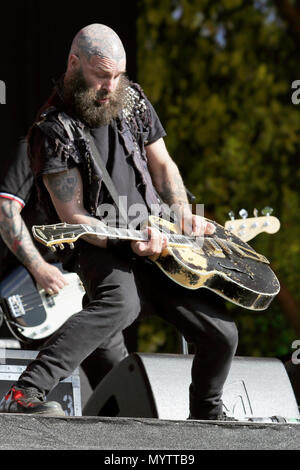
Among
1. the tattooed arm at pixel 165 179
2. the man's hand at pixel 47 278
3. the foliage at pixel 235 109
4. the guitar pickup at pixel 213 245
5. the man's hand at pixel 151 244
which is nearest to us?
→ the man's hand at pixel 151 244

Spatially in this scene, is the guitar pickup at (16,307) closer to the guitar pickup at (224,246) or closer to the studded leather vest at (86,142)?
the studded leather vest at (86,142)

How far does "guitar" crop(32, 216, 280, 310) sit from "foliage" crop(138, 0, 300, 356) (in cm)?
377

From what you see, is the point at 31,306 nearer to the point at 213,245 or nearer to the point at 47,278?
the point at 47,278

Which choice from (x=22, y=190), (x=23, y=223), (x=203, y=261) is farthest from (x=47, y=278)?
(x=203, y=261)

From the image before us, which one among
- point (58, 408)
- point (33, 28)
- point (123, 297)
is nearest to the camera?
point (58, 408)

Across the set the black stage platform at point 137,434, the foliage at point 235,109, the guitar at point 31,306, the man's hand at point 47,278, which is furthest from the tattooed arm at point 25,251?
the foliage at point 235,109

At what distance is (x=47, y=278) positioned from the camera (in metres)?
4.08

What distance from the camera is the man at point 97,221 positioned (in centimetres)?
284

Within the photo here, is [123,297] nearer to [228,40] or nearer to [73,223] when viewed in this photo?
[73,223]

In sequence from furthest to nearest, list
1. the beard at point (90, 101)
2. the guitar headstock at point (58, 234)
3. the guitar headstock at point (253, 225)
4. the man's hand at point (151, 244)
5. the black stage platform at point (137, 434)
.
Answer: the guitar headstock at point (253, 225)
the beard at point (90, 101)
the man's hand at point (151, 244)
the guitar headstock at point (58, 234)
the black stage platform at point (137, 434)

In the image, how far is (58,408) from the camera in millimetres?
2615

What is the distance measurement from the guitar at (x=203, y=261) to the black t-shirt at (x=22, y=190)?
1278 millimetres

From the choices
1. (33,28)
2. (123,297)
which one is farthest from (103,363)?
(33,28)

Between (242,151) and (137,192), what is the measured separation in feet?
13.0
